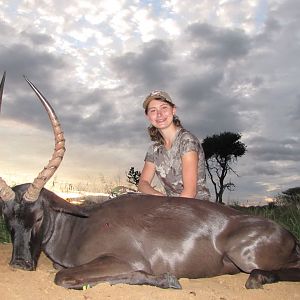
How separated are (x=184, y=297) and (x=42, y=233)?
1612 millimetres

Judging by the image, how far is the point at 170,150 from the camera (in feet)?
20.9

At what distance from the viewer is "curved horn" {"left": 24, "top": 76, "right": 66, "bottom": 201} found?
4.80 m

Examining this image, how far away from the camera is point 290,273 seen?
490cm

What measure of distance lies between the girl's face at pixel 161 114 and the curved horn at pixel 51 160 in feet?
5.59

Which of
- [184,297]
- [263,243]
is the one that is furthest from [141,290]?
[263,243]

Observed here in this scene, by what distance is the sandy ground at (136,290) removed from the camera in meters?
3.89

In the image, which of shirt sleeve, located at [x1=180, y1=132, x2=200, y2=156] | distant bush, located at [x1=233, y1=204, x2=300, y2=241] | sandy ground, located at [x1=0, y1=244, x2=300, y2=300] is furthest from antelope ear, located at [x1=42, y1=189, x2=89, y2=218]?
distant bush, located at [x1=233, y1=204, x2=300, y2=241]

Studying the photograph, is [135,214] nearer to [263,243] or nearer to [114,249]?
[114,249]

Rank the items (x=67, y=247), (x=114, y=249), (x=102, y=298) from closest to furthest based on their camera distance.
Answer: (x=102, y=298), (x=114, y=249), (x=67, y=247)

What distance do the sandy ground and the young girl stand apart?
1.55 metres

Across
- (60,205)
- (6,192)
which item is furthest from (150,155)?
(6,192)

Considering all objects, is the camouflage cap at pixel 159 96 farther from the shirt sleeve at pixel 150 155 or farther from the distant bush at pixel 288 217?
the distant bush at pixel 288 217

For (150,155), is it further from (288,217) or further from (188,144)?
(288,217)

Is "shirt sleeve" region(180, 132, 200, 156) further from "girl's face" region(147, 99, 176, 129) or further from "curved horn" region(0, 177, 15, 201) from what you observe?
"curved horn" region(0, 177, 15, 201)
